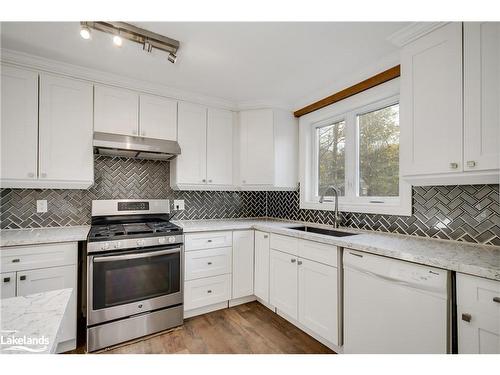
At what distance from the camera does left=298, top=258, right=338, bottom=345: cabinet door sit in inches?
74.0

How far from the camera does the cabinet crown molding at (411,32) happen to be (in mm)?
1528

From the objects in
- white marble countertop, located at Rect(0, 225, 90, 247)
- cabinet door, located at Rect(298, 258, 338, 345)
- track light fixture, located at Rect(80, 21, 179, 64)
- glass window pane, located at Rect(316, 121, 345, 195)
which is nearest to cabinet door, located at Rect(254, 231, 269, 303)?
cabinet door, located at Rect(298, 258, 338, 345)

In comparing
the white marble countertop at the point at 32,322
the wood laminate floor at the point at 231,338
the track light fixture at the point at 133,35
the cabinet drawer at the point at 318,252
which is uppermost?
the track light fixture at the point at 133,35

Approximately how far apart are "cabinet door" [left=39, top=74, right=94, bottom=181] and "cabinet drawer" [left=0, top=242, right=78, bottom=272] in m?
0.62

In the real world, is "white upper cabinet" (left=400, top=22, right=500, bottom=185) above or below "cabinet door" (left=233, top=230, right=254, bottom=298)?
above

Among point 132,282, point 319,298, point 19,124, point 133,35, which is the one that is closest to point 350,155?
point 319,298

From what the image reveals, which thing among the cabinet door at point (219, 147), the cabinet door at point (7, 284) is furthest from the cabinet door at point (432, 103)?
the cabinet door at point (7, 284)

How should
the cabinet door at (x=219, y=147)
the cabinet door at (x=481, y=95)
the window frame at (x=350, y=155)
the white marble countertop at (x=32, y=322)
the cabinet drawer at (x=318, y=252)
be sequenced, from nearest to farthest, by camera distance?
1. the white marble countertop at (x=32, y=322)
2. the cabinet door at (x=481, y=95)
3. the cabinet drawer at (x=318, y=252)
4. the window frame at (x=350, y=155)
5. the cabinet door at (x=219, y=147)

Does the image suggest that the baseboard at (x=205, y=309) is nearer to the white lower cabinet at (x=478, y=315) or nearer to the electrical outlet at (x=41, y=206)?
the electrical outlet at (x=41, y=206)

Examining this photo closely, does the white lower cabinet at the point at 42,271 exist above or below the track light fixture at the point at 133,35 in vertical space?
below

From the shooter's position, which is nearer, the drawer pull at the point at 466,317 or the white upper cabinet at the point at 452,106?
the drawer pull at the point at 466,317

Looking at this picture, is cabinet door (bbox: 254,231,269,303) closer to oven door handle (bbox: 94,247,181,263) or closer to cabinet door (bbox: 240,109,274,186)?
cabinet door (bbox: 240,109,274,186)

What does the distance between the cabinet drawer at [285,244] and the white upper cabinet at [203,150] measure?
923mm
